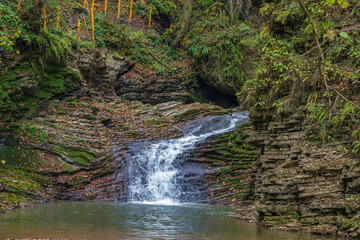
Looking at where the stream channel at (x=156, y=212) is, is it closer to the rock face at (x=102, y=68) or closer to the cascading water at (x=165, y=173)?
the cascading water at (x=165, y=173)

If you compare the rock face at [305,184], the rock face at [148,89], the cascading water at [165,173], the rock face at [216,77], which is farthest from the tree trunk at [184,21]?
the rock face at [305,184]

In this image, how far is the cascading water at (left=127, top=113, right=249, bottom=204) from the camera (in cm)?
1546

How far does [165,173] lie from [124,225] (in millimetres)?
7652

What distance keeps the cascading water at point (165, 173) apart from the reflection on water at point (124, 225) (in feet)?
12.4

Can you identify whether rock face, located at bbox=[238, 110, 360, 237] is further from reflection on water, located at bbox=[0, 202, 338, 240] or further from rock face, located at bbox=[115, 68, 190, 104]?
rock face, located at bbox=[115, 68, 190, 104]

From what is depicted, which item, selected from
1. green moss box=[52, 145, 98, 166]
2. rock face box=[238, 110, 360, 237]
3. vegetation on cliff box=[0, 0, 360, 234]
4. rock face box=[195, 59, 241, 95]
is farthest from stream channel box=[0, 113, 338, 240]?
rock face box=[195, 59, 241, 95]

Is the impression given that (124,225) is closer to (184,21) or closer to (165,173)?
(165,173)

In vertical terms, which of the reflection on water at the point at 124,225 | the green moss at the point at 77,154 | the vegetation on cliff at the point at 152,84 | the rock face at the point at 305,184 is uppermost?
the vegetation on cliff at the point at 152,84

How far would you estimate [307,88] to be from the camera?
10.2 m

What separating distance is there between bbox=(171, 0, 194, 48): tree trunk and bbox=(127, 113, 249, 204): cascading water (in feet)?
40.6

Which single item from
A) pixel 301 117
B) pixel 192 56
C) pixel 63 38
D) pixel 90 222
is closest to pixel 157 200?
pixel 90 222

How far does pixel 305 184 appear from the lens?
872cm

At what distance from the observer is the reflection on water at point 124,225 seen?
733 centimetres

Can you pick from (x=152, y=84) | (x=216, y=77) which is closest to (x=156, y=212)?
(x=152, y=84)
